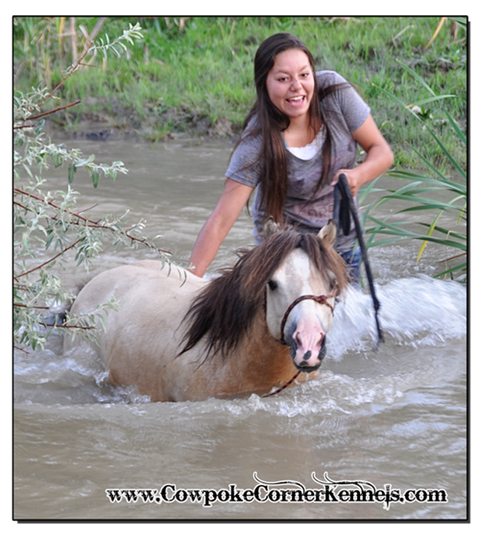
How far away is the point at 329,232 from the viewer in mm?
2518

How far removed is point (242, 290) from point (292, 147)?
1150 millimetres

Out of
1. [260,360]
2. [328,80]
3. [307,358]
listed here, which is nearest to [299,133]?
[328,80]

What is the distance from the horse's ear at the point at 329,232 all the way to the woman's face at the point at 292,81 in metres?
0.98

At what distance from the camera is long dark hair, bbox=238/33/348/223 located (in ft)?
10.7

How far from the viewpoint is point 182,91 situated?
916cm

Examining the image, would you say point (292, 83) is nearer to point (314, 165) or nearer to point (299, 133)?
point (299, 133)

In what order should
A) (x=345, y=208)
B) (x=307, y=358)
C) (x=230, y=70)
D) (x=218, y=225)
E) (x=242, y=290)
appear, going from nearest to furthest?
1. (x=307, y=358)
2. (x=242, y=290)
3. (x=345, y=208)
4. (x=218, y=225)
5. (x=230, y=70)

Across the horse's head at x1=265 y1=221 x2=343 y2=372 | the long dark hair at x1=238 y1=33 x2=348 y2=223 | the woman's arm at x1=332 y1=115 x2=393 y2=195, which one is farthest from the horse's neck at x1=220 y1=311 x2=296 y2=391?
the woman's arm at x1=332 y1=115 x2=393 y2=195

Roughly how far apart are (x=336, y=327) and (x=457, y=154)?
3.87m

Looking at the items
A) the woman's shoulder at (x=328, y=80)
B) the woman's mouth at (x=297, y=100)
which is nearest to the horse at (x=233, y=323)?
the woman's mouth at (x=297, y=100)

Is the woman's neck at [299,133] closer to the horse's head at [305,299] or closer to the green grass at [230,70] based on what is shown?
the horse's head at [305,299]

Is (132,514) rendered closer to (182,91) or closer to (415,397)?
(415,397)

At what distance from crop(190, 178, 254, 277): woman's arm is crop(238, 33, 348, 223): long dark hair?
131 millimetres

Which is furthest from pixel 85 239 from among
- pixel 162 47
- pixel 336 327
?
pixel 162 47
